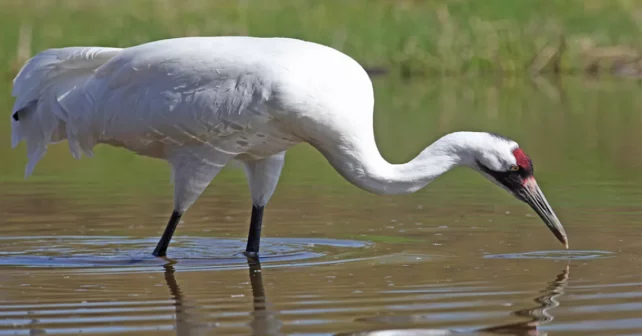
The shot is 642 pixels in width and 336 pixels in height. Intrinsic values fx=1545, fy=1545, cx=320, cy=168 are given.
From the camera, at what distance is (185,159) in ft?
29.3

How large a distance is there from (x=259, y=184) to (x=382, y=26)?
1518cm

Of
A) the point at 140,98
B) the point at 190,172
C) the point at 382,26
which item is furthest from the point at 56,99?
the point at 382,26

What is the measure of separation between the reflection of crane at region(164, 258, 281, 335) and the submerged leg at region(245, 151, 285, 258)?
105 centimetres

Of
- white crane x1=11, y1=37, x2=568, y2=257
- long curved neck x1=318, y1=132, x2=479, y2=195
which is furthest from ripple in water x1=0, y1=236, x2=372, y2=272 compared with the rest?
long curved neck x1=318, y1=132, x2=479, y2=195

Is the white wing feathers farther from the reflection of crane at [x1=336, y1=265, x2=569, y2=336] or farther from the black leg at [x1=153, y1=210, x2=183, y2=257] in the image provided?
the reflection of crane at [x1=336, y1=265, x2=569, y2=336]

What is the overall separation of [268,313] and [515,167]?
2083 millimetres

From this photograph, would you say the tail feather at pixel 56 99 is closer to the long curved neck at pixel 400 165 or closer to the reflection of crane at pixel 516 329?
the long curved neck at pixel 400 165

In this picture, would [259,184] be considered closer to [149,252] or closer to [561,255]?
[149,252]

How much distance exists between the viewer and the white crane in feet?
27.5

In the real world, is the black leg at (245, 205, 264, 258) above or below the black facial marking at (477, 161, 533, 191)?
below

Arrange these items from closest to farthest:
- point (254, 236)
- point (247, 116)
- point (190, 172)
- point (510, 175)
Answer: point (247, 116)
point (510, 175)
point (190, 172)
point (254, 236)

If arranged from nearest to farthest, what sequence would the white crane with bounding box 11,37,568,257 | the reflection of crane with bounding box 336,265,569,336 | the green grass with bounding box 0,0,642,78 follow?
the reflection of crane with bounding box 336,265,569,336
the white crane with bounding box 11,37,568,257
the green grass with bounding box 0,0,642,78

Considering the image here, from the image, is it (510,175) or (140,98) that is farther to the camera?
(140,98)

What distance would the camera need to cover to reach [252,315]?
6977mm
